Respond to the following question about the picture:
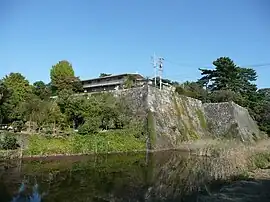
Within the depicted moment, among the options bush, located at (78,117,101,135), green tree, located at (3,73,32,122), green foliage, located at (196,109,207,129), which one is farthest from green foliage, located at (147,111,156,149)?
green tree, located at (3,73,32,122)

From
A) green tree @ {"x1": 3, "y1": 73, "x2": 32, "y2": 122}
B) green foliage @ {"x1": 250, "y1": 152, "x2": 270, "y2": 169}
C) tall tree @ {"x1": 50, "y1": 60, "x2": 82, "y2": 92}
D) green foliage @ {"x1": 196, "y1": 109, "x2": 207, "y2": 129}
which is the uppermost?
tall tree @ {"x1": 50, "y1": 60, "x2": 82, "y2": 92}

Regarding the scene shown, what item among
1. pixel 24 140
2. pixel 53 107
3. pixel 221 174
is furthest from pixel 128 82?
pixel 221 174

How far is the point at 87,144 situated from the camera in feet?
85.2

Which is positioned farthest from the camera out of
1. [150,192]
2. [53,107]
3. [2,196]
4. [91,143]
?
[53,107]

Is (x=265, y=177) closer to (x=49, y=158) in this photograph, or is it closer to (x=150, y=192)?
(x=150, y=192)

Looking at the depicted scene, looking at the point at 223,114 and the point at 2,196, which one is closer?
Result: the point at 2,196

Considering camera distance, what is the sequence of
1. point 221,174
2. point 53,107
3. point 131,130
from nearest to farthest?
point 221,174 → point 53,107 → point 131,130

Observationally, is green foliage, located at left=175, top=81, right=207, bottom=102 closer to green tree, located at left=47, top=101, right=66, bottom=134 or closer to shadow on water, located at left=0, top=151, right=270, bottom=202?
green tree, located at left=47, top=101, right=66, bottom=134

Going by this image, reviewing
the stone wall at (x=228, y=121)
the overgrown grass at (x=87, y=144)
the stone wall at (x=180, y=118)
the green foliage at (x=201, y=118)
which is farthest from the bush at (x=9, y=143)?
the green foliage at (x=201, y=118)

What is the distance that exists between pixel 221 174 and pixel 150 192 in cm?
376

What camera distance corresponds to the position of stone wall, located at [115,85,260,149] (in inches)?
1336

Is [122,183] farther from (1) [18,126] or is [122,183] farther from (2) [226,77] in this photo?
(2) [226,77]

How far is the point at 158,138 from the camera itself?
32.4 meters

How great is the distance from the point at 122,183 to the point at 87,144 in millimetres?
11692
